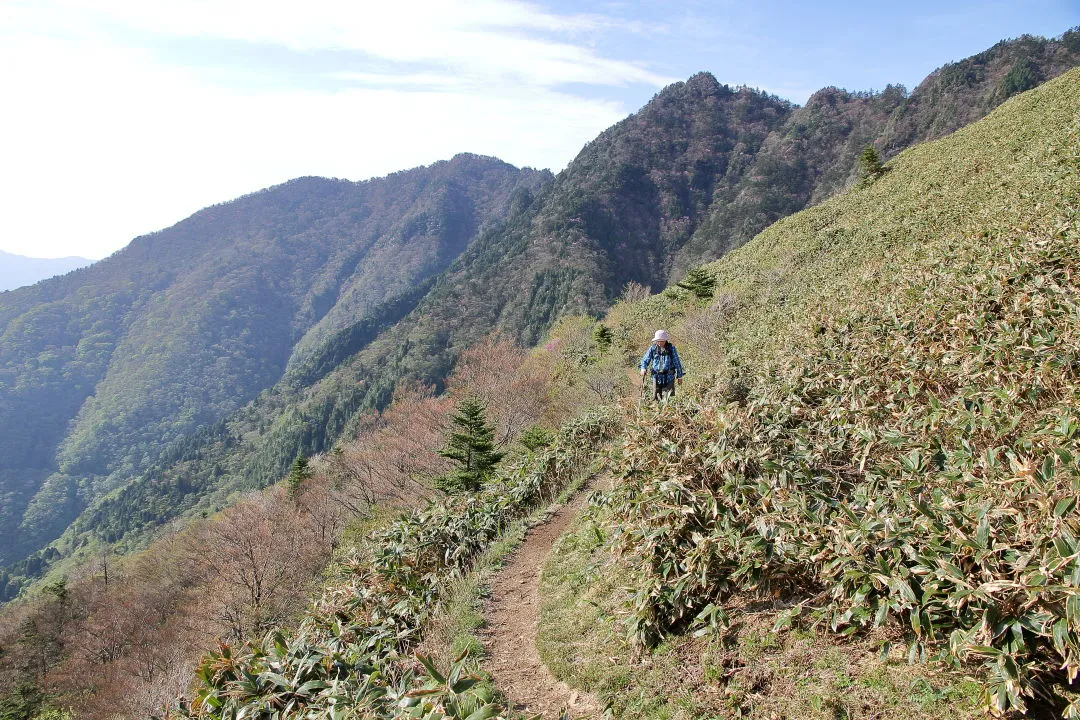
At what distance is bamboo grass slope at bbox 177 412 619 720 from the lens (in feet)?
10.9

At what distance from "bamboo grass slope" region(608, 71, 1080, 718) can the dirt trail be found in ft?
2.27

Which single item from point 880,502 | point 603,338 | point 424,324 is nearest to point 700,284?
point 603,338

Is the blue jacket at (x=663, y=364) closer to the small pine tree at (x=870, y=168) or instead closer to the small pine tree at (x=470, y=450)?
the small pine tree at (x=470, y=450)

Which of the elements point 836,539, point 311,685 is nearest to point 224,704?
point 311,685

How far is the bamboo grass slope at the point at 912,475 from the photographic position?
2.36m

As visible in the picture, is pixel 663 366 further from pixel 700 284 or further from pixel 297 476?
pixel 297 476

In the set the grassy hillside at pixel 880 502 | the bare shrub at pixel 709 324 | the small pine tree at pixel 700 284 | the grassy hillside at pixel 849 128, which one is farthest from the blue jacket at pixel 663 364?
the grassy hillside at pixel 849 128

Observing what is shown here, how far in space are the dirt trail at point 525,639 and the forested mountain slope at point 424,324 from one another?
74.8 meters

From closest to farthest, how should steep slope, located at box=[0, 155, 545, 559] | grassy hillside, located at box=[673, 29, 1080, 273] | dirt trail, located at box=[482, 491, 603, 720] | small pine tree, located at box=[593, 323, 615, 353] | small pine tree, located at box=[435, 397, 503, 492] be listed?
dirt trail, located at box=[482, 491, 603, 720] < small pine tree, located at box=[435, 397, 503, 492] < small pine tree, located at box=[593, 323, 615, 353] < grassy hillside, located at box=[673, 29, 1080, 273] < steep slope, located at box=[0, 155, 545, 559]

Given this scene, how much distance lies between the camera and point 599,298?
8731 cm

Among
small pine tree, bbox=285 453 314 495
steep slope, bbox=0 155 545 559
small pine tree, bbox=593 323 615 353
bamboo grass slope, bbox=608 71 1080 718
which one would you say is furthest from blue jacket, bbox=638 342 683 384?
steep slope, bbox=0 155 545 559

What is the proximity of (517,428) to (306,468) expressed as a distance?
1763 cm

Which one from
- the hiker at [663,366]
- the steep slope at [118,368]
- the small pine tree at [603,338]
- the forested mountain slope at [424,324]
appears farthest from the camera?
the steep slope at [118,368]

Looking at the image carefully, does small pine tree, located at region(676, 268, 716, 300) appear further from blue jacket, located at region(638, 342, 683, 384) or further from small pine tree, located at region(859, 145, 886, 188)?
blue jacket, located at region(638, 342, 683, 384)
